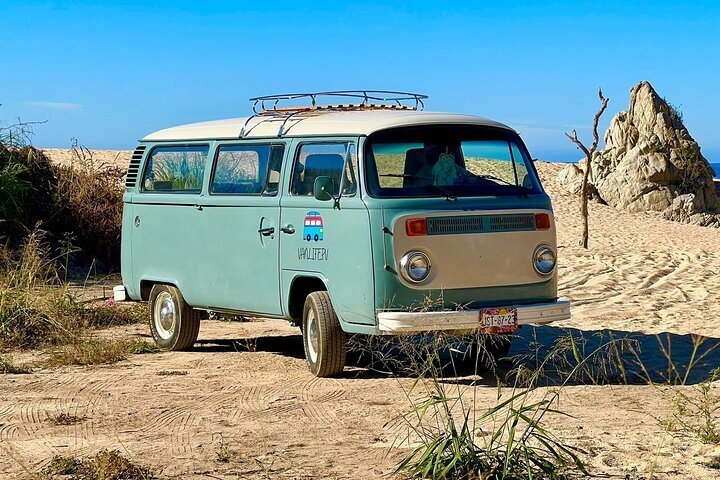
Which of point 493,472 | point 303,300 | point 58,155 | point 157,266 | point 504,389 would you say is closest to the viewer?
point 493,472

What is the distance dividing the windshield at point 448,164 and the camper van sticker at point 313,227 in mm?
635

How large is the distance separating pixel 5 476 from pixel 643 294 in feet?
34.3

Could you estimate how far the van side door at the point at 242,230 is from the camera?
988cm

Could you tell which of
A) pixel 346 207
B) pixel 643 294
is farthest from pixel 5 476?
pixel 643 294

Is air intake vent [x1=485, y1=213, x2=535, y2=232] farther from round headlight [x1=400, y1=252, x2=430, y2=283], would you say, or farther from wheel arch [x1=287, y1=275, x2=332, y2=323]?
wheel arch [x1=287, y1=275, x2=332, y2=323]

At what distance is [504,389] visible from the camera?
8.93 meters

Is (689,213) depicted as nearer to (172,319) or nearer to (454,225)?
(172,319)

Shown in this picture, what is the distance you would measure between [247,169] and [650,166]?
24.4 meters

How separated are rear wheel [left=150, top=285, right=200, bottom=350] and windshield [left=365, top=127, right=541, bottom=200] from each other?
303 centimetres

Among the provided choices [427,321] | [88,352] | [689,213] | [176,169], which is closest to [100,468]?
[427,321]

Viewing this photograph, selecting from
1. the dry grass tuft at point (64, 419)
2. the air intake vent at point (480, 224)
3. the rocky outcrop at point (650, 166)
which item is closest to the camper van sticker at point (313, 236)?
the air intake vent at point (480, 224)

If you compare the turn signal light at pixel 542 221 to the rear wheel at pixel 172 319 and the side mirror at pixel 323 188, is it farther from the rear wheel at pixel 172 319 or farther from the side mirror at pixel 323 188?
the rear wheel at pixel 172 319

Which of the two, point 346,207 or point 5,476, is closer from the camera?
point 5,476

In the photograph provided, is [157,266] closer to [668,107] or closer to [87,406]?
Result: [87,406]
